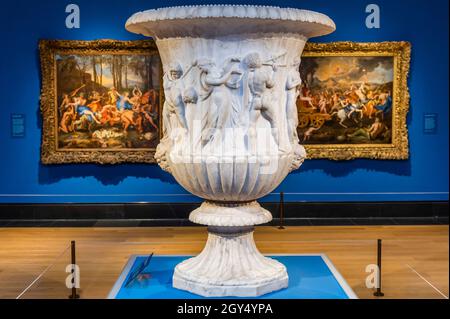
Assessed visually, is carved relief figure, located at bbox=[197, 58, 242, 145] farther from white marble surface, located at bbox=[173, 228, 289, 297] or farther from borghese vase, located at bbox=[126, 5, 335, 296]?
white marble surface, located at bbox=[173, 228, 289, 297]

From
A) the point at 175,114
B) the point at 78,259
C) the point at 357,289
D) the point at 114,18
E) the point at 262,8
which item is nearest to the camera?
the point at 262,8

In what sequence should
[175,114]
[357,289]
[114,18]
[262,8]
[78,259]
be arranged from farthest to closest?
[114,18]
[78,259]
[357,289]
[175,114]
[262,8]

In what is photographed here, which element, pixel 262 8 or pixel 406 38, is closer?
pixel 262 8

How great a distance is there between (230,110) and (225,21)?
553 mm

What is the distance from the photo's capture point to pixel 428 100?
24.3 ft

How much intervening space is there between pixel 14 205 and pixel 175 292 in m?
3.66

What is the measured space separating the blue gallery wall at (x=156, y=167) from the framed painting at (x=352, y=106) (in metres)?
0.16

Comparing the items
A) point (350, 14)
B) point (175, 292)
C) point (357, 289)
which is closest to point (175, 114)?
point (175, 292)

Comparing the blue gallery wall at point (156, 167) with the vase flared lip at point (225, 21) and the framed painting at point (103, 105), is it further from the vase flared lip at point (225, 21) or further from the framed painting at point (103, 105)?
the vase flared lip at point (225, 21)

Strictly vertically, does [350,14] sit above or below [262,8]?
above

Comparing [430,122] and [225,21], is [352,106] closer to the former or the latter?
[430,122]

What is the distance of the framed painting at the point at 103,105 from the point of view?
7273mm

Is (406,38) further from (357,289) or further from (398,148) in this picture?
(357,289)

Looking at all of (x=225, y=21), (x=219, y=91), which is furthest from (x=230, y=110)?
(x=225, y=21)
